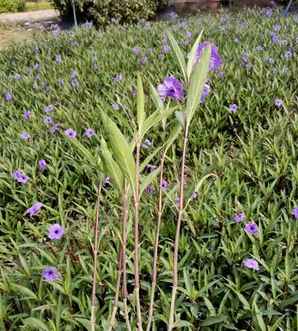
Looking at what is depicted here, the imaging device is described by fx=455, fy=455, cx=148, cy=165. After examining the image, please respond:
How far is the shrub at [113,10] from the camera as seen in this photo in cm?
906

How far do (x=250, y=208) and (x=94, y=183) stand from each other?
839 mm

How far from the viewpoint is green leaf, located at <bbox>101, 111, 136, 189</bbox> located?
0.75 meters

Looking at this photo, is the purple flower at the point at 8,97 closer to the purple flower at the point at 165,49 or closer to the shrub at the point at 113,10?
the purple flower at the point at 165,49

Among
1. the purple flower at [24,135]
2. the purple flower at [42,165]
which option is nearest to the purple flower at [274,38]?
the purple flower at [24,135]

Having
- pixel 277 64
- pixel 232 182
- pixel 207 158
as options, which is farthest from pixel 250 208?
pixel 277 64

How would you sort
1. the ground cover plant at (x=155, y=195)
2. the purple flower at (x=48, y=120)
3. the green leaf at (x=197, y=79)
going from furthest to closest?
the purple flower at (x=48, y=120) → the ground cover plant at (x=155, y=195) → the green leaf at (x=197, y=79)

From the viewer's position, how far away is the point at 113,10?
912cm

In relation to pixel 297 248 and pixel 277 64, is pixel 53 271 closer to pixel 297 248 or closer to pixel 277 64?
pixel 297 248

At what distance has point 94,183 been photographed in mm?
2318

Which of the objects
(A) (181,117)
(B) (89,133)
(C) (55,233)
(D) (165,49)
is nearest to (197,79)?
(A) (181,117)

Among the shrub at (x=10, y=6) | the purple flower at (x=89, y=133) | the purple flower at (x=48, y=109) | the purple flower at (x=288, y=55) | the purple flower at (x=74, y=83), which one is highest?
the shrub at (x=10, y=6)

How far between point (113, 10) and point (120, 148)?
29.2ft

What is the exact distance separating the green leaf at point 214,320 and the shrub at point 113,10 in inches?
319

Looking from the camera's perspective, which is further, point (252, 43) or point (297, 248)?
point (252, 43)
